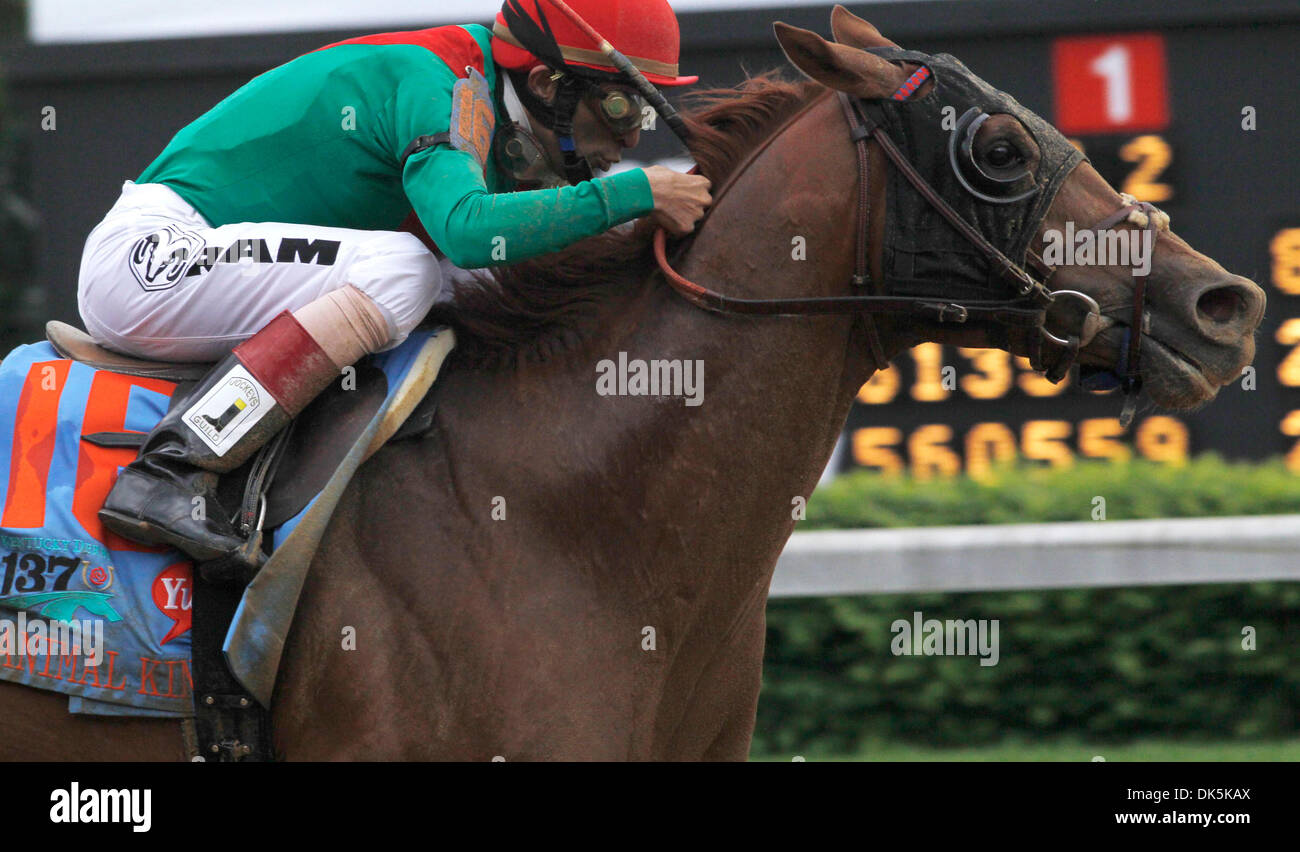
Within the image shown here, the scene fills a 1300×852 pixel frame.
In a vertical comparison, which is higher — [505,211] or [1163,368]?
[505,211]

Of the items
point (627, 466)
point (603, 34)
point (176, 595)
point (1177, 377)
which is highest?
point (603, 34)

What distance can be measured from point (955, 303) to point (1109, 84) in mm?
3609

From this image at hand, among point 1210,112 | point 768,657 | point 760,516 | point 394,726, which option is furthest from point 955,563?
point 394,726

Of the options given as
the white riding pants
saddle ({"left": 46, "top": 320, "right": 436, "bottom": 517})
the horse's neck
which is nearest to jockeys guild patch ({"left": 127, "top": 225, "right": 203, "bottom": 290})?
the white riding pants

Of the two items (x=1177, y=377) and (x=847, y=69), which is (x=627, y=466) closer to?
(x=847, y=69)

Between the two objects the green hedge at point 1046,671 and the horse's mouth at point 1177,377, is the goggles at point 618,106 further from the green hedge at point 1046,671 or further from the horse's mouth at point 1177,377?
the green hedge at point 1046,671

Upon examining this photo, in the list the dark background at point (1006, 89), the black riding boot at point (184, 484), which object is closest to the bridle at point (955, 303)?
the black riding boot at point (184, 484)

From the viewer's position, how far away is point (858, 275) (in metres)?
2.52

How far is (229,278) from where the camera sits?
8.36ft

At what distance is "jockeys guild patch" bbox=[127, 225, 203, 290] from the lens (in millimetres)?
2535

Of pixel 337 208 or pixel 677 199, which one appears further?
pixel 337 208

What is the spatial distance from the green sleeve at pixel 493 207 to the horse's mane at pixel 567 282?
14cm

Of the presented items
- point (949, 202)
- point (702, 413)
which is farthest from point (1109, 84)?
point (702, 413)
